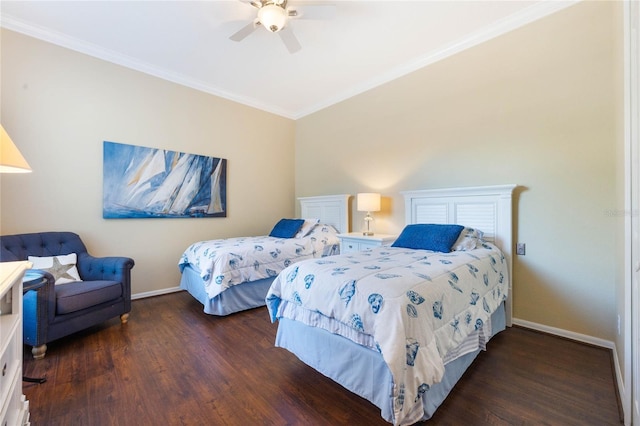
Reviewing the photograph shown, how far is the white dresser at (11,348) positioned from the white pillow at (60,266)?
5.19 ft

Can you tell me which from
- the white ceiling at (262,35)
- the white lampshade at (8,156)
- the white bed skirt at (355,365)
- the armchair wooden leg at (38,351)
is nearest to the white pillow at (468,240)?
the white bed skirt at (355,365)

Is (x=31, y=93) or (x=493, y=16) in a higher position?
(x=493, y=16)

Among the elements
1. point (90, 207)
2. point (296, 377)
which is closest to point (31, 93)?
point (90, 207)

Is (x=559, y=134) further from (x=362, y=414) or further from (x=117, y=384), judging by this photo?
(x=117, y=384)

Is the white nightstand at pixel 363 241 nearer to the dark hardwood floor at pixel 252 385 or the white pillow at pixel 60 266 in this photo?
the dark hardwood floor at pixel 252 385

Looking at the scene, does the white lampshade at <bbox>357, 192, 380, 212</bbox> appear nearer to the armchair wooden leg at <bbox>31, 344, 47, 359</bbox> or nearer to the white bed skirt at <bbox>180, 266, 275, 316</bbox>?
the white bed skirt at <bbox>180, 266, 275, 316</bbox>

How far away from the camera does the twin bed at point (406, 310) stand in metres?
1.31

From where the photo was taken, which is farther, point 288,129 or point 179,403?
point 288,129

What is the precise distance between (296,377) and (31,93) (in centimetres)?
377

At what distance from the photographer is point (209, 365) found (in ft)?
6.56

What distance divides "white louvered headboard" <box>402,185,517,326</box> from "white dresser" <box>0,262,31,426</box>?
3.27m

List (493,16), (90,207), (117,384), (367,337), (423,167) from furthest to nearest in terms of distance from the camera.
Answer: (423,167) → (90,207) → (493,16) → (117,384) → (367,337)

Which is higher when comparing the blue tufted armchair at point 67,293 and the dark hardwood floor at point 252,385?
the blue tufted armchair at point 67,293

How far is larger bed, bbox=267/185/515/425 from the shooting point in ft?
4.25
